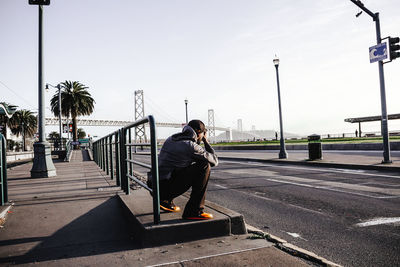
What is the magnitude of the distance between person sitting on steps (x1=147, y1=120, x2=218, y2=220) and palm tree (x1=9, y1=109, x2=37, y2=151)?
6347cm

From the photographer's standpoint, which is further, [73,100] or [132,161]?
[73,100]

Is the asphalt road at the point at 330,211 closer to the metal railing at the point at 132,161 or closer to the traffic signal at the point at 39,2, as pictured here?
the metal railing at the point at 132,161

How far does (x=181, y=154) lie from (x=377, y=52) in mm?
10688

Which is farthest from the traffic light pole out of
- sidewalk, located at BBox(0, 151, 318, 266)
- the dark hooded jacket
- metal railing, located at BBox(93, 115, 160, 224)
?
sidewalk, located at BBox(0, 151, 318, 266)

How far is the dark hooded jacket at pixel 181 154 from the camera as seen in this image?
360 cm

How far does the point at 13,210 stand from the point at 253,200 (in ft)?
14.0

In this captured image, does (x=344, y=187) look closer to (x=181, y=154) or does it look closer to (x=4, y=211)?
(x=181, y=154)

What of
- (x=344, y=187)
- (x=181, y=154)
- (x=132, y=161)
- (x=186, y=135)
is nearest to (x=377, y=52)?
(x=344, y=187)

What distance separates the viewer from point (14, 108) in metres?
6.86

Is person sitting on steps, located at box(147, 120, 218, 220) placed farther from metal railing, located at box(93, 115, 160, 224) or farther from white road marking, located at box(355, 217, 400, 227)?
white road marking, located at box(355, 217, 400, 227)

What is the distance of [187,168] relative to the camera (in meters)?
3.77

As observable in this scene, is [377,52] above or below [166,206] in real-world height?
above

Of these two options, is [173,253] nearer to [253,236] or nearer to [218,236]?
[218,236]

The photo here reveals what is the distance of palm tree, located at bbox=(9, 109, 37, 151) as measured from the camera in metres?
59.5
